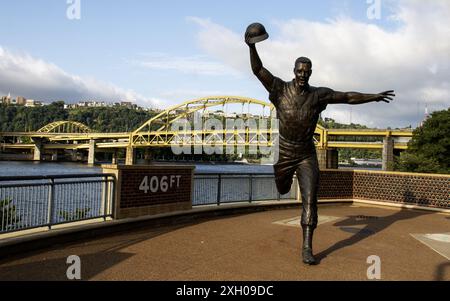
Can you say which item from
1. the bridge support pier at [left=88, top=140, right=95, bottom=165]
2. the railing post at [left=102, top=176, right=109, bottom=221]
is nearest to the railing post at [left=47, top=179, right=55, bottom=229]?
the railing post at [left=102, top=176, right=109, bottom=221]

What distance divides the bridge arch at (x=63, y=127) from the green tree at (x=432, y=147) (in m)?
108

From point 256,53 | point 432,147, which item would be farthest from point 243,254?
point 432,147

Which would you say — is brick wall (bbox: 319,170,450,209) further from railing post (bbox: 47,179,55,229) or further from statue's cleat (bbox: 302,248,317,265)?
railing post (bbox: 47,179,55,229)

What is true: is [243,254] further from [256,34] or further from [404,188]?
[404,188]

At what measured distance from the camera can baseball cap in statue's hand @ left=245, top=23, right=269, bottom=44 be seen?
206 inches

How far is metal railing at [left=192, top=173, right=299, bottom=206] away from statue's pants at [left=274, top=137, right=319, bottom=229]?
3959mm

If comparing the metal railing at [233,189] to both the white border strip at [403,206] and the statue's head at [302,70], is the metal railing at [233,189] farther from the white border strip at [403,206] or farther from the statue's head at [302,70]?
the statue's head at [302,70]

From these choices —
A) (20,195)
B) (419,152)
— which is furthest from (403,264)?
(419,152)

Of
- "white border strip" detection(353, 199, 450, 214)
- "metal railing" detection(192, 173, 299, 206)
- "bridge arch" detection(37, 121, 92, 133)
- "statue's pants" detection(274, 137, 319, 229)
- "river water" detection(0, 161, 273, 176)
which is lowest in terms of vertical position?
"river water" detection(0, 161, 273, 176)

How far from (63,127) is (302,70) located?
14881cm

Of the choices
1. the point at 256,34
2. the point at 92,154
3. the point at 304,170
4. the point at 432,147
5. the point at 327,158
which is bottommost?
the point at 304,170

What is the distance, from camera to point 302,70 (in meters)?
5.62

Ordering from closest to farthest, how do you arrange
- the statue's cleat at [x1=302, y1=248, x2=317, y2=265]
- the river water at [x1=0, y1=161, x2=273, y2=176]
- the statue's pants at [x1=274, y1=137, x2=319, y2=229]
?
the statue's cleat at [x1=302, y1=248, x2=317, y2=265] → the statue's pants at [x1=274, y1=137, x2=319, y2=229] → the river water at [x1=0, y1=161, x2=273, y2=176]
